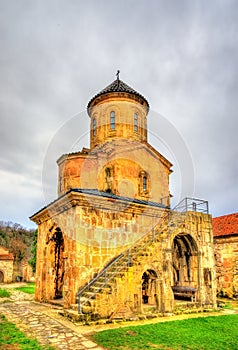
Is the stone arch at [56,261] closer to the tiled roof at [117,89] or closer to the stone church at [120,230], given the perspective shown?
the stone church at [120,230]

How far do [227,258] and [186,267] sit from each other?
23.2ft

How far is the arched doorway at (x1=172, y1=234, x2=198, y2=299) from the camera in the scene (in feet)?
48.1

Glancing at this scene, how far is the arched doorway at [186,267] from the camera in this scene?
14672 mm

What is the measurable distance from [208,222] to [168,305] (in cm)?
514

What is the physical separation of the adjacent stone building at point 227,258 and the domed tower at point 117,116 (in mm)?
9130

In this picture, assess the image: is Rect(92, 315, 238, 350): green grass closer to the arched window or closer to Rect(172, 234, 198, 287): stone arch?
Rect(172, 234, 198, 287): stone arch

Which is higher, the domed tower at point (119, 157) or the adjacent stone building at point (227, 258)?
the domed tower at point (119, 157)

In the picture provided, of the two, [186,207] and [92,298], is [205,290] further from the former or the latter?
[92,298]

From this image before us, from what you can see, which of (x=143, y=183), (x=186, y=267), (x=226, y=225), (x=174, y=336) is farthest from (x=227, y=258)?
(x=174, y=336)

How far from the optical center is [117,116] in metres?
19.2

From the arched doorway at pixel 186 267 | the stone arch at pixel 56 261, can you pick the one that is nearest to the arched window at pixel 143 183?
the arched doorway at pixel 186 267

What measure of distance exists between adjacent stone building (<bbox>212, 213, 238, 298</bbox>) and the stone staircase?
25.6 feet

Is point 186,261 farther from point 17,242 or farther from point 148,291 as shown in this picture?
point 17,242

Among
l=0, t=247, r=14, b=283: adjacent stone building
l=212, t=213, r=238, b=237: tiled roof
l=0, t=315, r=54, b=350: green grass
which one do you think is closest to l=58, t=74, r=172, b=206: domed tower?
l=212, t=213, r=238, b=237: tiled roof
